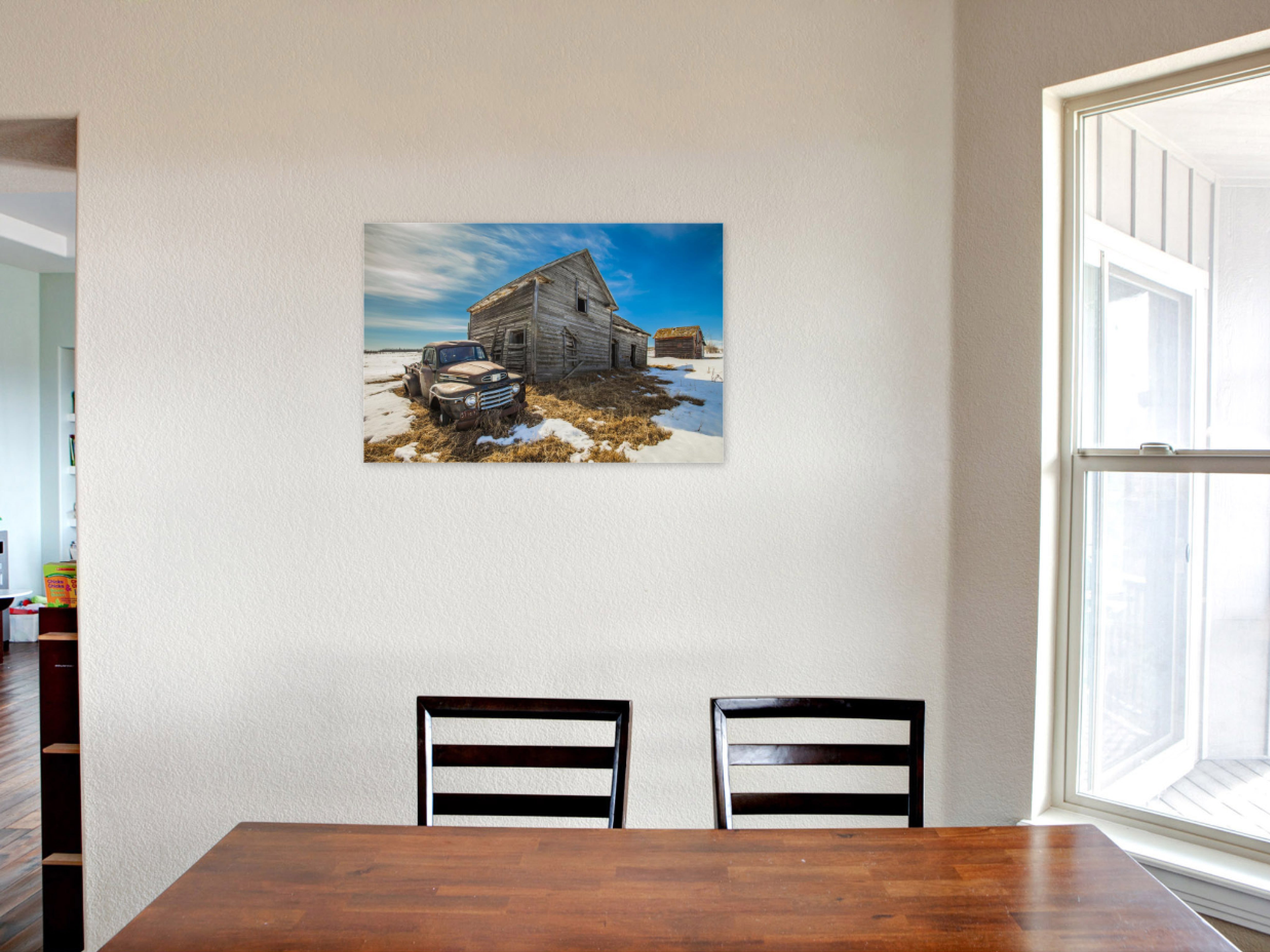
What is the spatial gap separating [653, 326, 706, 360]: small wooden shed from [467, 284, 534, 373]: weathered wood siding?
38cm

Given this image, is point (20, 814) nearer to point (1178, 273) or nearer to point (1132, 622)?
point (1132, 622)

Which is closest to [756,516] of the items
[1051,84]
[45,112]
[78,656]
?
[1051,84]

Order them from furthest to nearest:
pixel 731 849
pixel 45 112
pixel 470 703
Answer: pixel 45 112, pixel 470 703, pixel 731 849

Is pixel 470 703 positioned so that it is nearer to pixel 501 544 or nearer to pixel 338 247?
pixel 501 544

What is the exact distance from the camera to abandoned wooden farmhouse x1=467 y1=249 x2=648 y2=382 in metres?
2.15

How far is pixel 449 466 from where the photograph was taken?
216 cm

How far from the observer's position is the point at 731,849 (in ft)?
4.16

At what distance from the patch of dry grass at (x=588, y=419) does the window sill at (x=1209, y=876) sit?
4.65 ft

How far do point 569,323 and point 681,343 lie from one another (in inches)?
13.2

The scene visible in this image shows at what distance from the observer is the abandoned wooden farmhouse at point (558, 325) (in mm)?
2150

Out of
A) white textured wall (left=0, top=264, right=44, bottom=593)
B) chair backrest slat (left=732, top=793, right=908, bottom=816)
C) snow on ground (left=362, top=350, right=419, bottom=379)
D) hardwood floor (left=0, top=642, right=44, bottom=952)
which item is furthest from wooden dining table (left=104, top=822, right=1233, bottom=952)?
white textured wall (left=0, top=264, right=44, bottom=593)

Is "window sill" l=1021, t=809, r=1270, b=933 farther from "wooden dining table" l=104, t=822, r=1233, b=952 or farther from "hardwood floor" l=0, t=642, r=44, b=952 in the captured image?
"hardwood floor" l=0, t=642, r=44, b=952

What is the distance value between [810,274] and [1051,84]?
2.59 feet

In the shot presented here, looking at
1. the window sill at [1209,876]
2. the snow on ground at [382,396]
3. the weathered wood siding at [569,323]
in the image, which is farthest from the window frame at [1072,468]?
the snow on ground at [382,396]
